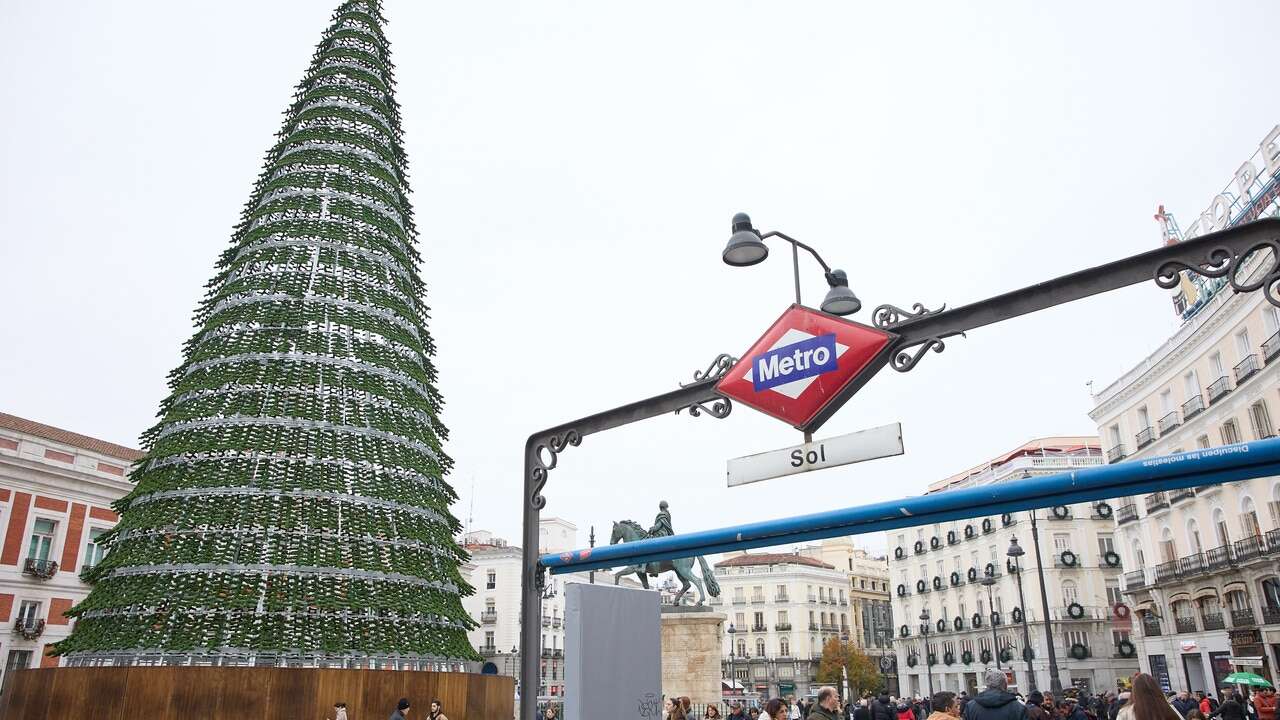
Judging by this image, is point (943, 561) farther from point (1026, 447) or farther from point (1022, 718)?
point (1022, 718)

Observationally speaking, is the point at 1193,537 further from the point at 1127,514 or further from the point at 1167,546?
the point at 1127,514

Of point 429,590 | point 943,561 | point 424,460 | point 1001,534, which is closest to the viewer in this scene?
point 429,590

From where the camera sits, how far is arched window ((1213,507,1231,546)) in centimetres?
3316

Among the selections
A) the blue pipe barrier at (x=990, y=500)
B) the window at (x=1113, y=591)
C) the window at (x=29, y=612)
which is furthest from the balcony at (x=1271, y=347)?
the window at (x=29, y=612)

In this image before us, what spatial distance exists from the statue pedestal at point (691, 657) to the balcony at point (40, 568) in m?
24.8

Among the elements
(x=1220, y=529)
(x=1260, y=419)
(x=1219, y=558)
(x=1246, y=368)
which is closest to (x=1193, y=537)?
(x=1220, y=529)

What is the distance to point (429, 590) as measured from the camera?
11.0 meters

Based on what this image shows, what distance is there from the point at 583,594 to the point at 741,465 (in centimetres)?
155

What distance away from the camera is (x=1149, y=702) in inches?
170

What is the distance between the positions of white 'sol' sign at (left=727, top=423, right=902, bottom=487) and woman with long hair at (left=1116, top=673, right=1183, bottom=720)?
170 centimetres

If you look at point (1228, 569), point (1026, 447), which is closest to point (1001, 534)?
point (1026, 447)

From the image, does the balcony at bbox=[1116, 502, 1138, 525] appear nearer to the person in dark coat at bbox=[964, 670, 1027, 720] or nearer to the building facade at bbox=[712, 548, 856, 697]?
the person in dark coat at bbox=[964, 670, 1027, 720]

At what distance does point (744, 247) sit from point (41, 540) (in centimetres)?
3600

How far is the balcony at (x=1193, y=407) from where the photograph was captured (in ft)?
112
